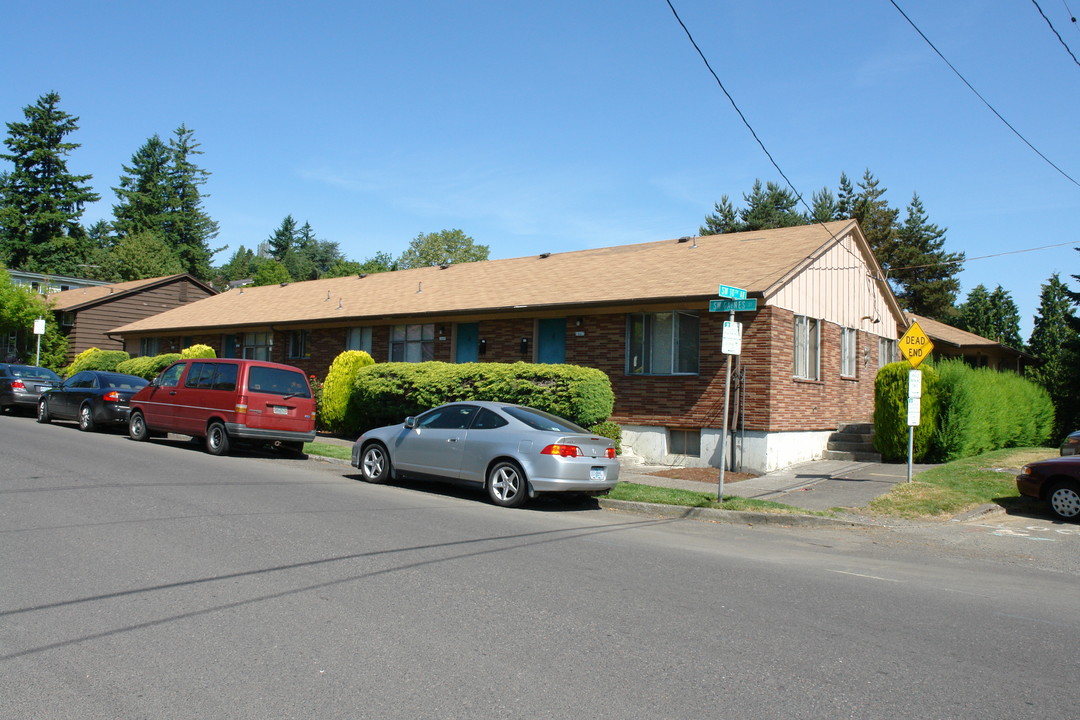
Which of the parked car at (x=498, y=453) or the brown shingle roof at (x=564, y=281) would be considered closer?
the parked car at (x=498, y=453)

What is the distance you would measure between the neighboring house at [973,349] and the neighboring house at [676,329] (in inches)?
321

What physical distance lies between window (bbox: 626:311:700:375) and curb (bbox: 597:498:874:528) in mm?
5597

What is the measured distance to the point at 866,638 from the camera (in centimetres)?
560

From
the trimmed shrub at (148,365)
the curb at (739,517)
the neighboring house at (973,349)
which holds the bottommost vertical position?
the curb at (739,517)

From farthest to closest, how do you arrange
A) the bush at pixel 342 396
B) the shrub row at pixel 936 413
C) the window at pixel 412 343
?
1. the window at pixel 412 343
2. the bush at pixel 342 396
3. the shrub row at pixel 936 413

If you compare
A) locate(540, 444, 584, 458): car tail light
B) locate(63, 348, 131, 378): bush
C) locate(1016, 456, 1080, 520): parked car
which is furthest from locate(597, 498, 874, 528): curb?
locate(63, 348, 131, 378): bush

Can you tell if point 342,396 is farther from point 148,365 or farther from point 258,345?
point 148,365

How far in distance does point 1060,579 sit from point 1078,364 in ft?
79.6

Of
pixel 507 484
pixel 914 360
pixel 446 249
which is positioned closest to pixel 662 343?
pixel 914 360

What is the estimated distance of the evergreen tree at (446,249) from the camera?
254 ft

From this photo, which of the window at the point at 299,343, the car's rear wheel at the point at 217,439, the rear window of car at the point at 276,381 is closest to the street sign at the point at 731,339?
the rear window of car at the point at 276,381

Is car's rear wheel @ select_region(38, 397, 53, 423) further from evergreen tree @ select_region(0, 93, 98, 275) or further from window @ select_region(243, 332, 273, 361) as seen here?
evergreen tree @ select_region(0, 93, 98, 275)

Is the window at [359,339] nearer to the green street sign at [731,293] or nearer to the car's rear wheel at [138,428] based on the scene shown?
the car's rear wheel at [138,428]

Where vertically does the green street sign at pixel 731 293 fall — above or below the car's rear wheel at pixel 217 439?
above
